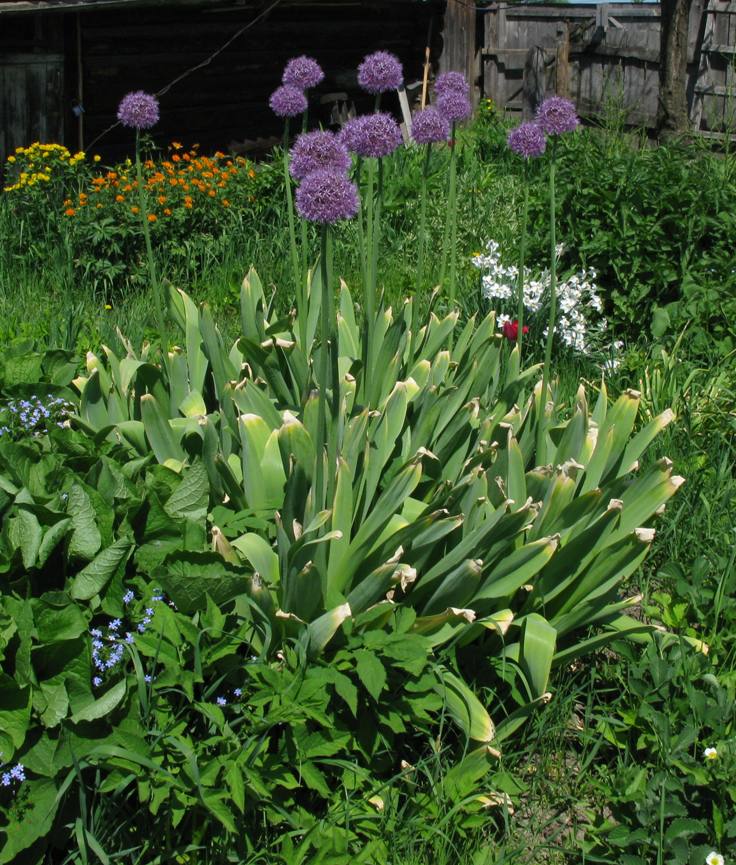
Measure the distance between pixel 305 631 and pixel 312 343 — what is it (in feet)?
5.00

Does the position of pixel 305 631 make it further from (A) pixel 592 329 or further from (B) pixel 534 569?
(A) pixel 592 329

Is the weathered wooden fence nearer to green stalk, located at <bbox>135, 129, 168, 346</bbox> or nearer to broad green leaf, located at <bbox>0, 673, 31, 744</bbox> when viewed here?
green stalk, located at <bbox>135, 129, 168, 346</bbox>

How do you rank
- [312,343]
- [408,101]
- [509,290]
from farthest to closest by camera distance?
[408,101] < [509,290] < [312,343]

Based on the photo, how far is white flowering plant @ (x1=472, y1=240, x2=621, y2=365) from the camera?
194 inches

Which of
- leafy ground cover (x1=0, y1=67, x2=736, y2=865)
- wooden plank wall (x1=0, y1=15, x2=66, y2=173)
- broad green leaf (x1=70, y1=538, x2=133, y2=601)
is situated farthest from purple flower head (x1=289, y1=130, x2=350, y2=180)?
wooden plank wall (x1=0, y1=15, x2=66, y2=173)

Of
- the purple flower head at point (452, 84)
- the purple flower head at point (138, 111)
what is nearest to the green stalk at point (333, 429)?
the purple flower head at point (452, 84)

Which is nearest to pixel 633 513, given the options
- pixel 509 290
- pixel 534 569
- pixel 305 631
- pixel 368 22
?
pixel 534 569

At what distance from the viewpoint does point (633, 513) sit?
2988 mm

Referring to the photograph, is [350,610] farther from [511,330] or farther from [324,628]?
[511,330]

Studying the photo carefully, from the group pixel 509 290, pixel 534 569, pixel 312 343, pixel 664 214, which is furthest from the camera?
pixel 664 214

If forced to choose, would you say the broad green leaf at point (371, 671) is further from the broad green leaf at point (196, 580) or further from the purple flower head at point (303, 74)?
the purple flower head at point (303, 74)

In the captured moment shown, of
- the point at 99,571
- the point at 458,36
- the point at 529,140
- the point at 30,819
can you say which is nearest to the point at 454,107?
the point at 529,140

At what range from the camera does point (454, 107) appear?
319cm

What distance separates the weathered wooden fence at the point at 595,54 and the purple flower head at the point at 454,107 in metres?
10.4
